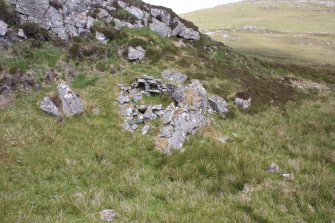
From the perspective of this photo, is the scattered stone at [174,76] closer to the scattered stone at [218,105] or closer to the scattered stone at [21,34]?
the scattered stone at [218,105]

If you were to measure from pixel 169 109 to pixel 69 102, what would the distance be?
4595mm

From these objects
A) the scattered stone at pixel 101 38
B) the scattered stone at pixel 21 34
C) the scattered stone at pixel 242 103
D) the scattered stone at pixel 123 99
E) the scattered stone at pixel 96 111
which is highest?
the scattered stone at pixel 21 34

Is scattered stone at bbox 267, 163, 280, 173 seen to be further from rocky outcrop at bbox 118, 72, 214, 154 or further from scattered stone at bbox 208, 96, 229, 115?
scattered stone at bbox 208, 96, 229, 115

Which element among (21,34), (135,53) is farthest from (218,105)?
(21,34)

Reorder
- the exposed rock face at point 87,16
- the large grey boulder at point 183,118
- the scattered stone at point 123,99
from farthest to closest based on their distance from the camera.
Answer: the exposed rock face at point 87,16 < the scattered stone at point 123,99 < the large grey boulder at point 183,118

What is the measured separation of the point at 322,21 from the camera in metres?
173

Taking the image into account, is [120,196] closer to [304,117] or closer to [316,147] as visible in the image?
[316,147]

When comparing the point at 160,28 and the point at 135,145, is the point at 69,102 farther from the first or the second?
the point at 160,28

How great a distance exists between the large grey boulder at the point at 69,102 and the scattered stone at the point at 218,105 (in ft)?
24.4

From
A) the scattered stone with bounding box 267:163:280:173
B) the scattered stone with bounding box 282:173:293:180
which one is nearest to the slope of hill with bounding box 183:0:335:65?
the scattered stone with bounding box 267:163:280:173

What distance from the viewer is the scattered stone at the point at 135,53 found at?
2303 centimetres

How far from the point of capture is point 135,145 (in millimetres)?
13750

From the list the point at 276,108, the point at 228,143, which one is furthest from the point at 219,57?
the point at 228,143

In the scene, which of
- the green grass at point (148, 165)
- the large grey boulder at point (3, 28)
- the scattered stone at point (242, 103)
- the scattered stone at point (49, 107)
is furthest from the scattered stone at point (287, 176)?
the large grey boulder at point (3, 28)
